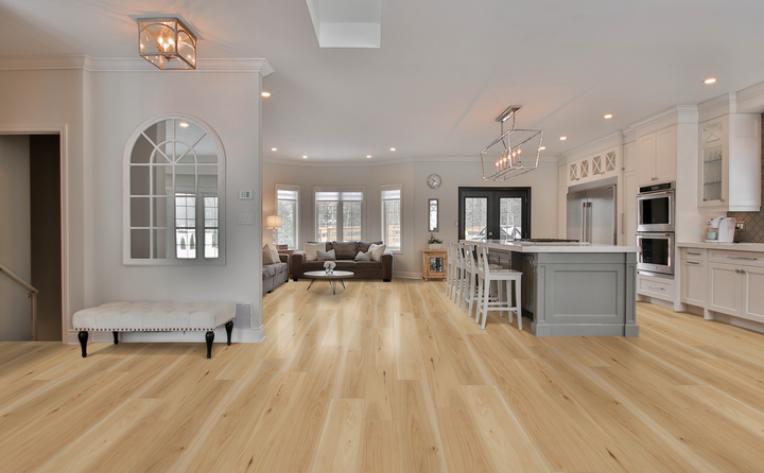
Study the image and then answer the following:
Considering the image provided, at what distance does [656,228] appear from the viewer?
509cm

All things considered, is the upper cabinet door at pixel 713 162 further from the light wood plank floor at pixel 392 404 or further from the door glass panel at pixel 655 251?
the light wood plank floor at pixel 392 404

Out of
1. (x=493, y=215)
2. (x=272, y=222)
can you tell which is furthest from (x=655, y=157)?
(x=272, y=222)

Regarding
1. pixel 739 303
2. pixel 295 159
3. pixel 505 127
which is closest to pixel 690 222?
pixel 739 303

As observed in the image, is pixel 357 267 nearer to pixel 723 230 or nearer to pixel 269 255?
pixel 269 255

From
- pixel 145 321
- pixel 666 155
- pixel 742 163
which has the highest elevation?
pixel 666 155

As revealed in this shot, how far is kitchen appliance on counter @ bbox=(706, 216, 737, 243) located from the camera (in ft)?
14.7

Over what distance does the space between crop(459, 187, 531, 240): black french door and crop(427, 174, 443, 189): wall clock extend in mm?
574

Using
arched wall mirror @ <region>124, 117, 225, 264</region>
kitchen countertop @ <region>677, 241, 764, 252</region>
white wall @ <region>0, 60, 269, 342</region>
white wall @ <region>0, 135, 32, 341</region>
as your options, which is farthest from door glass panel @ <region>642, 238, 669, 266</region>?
white wall @ <region>0, 135, 32, 341</region>

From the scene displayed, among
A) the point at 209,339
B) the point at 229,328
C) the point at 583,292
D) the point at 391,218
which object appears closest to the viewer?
the point at 209,339

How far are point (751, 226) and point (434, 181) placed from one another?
5.13 metres

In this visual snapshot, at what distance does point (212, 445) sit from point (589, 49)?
3.98 metres

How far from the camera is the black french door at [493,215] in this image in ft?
27.5

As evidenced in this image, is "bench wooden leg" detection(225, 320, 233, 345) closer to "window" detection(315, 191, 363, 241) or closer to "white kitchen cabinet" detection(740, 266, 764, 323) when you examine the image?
"white kitchen cabinet" detection(740, 266, 764, 323)

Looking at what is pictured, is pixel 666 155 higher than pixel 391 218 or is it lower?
higher
